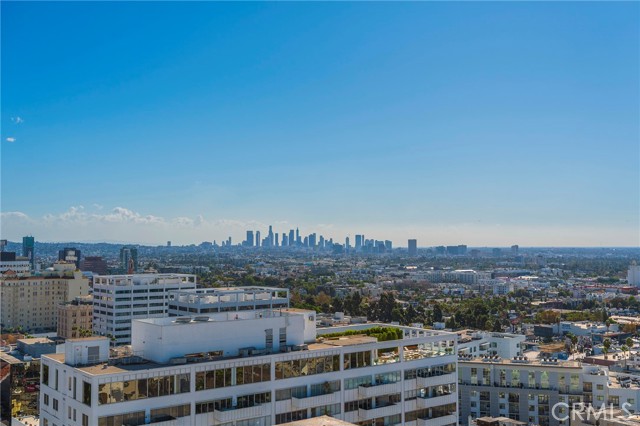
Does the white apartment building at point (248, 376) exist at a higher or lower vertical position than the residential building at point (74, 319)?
higher

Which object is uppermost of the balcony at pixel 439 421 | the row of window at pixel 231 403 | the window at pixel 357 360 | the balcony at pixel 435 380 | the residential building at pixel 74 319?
the window at pixel 357 360

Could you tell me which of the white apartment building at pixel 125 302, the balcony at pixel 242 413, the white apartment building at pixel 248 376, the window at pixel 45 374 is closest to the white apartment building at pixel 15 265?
the white apartment building at pixel 125 302

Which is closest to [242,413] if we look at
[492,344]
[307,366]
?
[307,366]

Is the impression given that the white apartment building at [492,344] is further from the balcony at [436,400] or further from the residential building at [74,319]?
the residential building at [74,319]

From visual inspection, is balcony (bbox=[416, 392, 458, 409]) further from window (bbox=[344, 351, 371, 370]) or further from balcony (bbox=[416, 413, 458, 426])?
window (bbox=[344, 351, 371, 370])

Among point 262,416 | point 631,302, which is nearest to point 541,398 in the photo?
point 262,416

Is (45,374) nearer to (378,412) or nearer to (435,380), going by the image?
(378,412)

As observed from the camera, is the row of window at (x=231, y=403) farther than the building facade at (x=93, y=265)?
No
